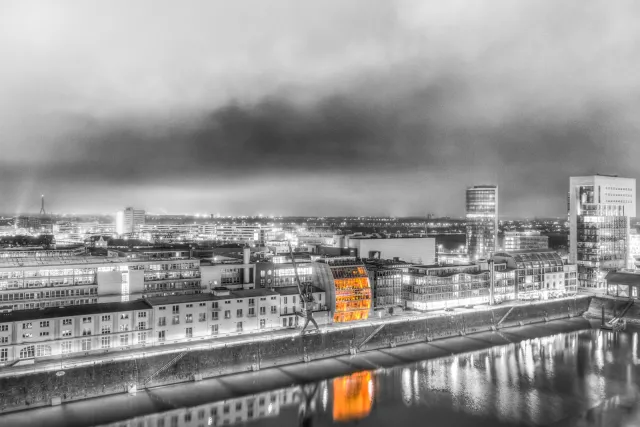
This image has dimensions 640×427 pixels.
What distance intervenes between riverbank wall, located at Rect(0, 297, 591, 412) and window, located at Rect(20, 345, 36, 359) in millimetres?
2875

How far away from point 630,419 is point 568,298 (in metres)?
28.5

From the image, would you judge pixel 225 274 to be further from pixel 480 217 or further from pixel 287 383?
pixel 480 217

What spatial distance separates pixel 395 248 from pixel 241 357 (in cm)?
3691

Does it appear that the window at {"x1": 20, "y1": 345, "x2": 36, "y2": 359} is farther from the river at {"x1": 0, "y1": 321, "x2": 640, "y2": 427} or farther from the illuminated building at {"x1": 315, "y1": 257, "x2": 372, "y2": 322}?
the illuminated building at {"x1": 315, "y1": 257, "x2": 372, "y2": 322}

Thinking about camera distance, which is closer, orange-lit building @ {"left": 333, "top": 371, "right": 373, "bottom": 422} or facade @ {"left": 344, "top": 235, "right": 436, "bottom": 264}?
orange-lit building @ {"left": 333, "top": 371, "right": 373, "bottom": 422}

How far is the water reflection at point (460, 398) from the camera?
87.7 feet

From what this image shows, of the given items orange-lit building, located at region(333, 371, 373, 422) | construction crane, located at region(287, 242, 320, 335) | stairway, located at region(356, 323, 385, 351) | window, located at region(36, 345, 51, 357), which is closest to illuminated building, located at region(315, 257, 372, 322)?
construction crane, located at region(287, 242, 320, 335)

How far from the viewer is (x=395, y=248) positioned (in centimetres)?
6600

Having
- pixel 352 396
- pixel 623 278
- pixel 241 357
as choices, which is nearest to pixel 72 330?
pixel 241 357

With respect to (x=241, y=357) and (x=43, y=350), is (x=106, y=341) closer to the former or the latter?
(x=43, y=350)

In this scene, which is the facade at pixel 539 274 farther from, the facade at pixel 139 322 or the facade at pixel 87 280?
the facade at pixel 87 280

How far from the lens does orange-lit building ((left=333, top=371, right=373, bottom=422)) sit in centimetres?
2786

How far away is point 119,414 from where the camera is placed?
2609cm

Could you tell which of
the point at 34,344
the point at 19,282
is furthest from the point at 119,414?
the point at 19,282
